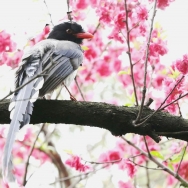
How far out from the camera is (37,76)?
1966mm

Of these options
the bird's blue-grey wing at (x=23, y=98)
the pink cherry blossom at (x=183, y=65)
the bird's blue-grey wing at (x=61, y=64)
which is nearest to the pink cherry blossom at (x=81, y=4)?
the bird's blue-grey wing at (x=61, y=64)

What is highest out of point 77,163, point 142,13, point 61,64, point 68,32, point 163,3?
point 68,32

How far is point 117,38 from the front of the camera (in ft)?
10.7

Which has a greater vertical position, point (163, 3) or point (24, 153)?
point (163, 3)

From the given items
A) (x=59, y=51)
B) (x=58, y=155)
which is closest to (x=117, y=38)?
(x=59, y=51)

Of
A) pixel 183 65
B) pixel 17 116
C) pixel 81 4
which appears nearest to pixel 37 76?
pixel 17 116

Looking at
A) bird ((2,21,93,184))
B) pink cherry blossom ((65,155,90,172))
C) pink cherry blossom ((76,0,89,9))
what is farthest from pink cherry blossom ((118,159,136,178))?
pink cherry blossom ((76,0,89,9))

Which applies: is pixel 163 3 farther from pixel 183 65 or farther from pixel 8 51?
pixel 8 51

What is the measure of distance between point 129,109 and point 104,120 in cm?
16

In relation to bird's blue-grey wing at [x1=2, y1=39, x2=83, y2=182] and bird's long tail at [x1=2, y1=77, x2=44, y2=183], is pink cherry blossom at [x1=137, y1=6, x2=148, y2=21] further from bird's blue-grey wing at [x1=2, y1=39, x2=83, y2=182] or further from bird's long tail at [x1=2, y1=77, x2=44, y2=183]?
bird's long tail at [x1=2, y1=77, x2=44, y2=183]

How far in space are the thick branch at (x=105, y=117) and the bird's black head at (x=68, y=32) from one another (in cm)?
141

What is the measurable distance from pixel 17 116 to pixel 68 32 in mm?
1655

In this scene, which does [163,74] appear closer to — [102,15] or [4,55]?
[102,15]

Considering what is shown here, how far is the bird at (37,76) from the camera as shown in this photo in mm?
2176
